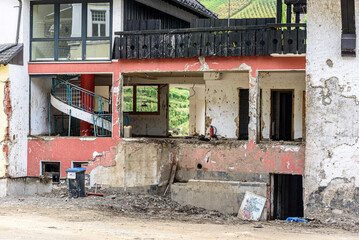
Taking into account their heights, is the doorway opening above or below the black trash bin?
above

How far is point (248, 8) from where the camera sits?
60188 mm

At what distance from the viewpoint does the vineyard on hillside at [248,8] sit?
57.8 meters

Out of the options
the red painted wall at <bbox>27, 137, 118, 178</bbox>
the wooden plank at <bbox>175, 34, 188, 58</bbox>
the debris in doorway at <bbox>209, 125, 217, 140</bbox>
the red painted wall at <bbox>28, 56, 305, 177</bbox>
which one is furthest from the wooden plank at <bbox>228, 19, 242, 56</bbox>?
the red painted wall at <bbox>27, 137, 118, 178</bbox>

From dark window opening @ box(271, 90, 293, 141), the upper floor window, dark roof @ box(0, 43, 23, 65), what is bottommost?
dark window opening @ box(271, 90, 293, 141)

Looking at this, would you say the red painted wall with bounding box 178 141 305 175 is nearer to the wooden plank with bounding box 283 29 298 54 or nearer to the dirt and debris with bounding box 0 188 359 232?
the dirt and debris with bounding box 0 188 359 232

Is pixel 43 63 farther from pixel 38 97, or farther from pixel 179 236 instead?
pixel 179 236

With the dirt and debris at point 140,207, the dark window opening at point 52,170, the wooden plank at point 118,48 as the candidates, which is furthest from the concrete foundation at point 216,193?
the wooden plank at point 118,48

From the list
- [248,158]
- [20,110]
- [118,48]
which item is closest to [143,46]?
[118,48]

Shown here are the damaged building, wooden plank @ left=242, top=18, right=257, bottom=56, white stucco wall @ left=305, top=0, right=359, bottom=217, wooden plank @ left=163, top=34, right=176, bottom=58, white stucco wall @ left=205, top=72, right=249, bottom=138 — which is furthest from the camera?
white stucco wall @ left=205, top=72, right=249, bottom=138

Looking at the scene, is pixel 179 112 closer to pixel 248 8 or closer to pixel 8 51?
pixel 248 8

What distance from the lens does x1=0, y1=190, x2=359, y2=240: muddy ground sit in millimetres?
11875

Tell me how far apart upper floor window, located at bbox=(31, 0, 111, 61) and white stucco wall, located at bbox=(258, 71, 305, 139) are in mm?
5985

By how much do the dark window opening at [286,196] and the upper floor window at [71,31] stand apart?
7.62 metres

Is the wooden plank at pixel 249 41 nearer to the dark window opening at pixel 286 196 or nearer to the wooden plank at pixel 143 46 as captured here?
the wooden plank at pixel 143 46
